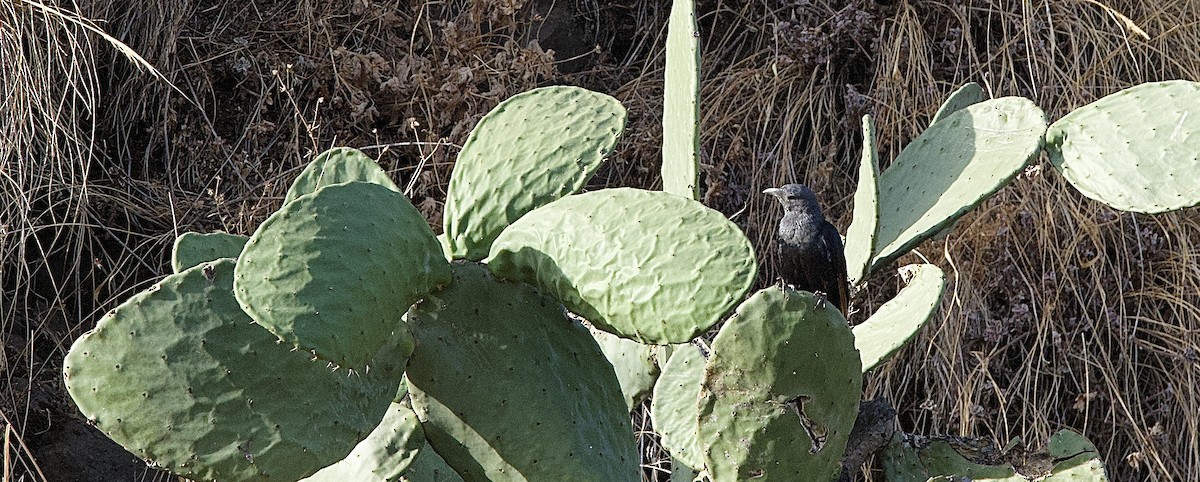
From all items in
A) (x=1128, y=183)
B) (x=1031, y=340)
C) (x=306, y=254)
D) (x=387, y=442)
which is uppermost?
(x=306, y=254)

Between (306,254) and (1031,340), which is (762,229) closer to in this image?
(1031,340)

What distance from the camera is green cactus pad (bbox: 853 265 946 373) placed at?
1322 mm

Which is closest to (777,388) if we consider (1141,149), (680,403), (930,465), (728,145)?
(680,403)

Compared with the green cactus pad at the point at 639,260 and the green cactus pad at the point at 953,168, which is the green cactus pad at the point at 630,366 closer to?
the green cactus pad at the point at 953,168

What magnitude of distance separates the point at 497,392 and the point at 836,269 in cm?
56

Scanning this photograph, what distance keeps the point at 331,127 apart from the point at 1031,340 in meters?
1.68

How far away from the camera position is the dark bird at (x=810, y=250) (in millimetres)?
1472

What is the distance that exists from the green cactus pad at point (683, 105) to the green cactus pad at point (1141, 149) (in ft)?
1.51

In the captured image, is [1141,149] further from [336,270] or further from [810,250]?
[336,270]

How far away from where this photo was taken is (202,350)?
3.15 ft

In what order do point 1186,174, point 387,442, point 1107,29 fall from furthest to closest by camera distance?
point 1107,29
point 1186,174
point 387,442

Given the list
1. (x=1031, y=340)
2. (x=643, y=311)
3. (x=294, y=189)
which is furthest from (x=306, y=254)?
(x=1031, y=340)

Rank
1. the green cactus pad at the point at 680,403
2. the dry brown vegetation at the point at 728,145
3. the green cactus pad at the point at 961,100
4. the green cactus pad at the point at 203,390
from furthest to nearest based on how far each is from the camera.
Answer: the dry brown vegetation at the point at 728,145
the green cactus pad at the point at 961,100
the green cactus pad at the point at 680,403
the green cactus pad at the point at 203,390

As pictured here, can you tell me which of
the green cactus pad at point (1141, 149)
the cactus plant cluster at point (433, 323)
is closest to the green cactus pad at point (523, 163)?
the cactus plant cluster at point (433, 323)
